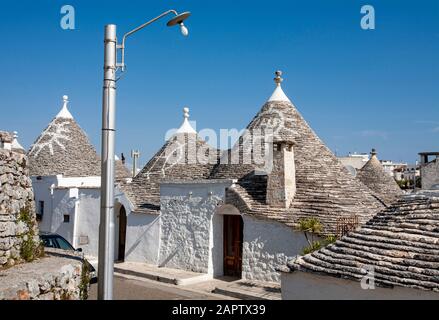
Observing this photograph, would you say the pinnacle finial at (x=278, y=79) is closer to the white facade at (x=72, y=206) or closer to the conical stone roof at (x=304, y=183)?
the conical stone roof at (x=304, y=183)

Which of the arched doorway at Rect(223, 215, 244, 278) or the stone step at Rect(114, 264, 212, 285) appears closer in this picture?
the stone step at Rect(114, 264, 212, 285)

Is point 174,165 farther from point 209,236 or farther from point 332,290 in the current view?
point 332,290

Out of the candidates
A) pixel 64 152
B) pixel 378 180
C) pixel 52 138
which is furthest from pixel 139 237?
pixel 378 180

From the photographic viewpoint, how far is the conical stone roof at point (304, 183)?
11.9 m

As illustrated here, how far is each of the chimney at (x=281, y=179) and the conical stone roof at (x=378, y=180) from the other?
670cm

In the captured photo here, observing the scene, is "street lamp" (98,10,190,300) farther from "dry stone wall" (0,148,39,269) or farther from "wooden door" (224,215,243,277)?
"wooden door" (224,215,243,277)

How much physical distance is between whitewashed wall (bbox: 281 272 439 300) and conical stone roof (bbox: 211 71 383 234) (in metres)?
3.96

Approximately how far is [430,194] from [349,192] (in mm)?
5725

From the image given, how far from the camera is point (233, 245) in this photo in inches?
551

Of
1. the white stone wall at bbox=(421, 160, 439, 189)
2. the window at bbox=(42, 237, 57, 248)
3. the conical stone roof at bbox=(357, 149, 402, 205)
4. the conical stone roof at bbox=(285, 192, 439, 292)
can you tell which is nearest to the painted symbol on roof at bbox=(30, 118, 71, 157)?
the window at bbox=(42, 237, 57, 248)

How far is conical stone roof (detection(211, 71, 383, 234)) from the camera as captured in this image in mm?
11922

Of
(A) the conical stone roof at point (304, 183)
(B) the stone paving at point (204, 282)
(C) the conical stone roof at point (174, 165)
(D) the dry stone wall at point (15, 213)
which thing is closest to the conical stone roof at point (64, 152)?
(C) the conical stone roof at point (174, 165)

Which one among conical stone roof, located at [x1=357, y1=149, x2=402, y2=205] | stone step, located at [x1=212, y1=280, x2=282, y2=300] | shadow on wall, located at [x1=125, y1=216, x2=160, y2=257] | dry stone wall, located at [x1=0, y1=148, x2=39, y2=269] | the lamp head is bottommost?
stone step, located at [x1=212, y1=280, x2=282, y2=300]
